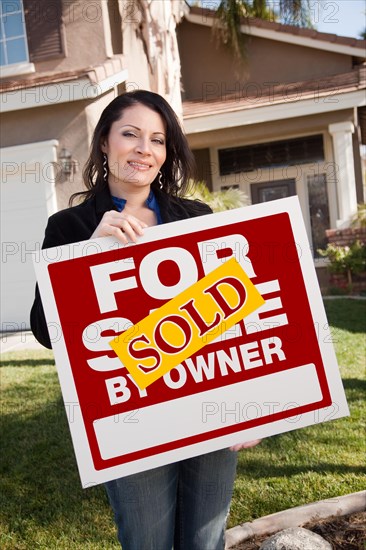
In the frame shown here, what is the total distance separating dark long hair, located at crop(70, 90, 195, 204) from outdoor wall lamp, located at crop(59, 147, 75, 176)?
659 centimetres

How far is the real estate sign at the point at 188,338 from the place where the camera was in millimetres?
1729

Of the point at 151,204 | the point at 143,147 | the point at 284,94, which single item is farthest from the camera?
the point at 284,94

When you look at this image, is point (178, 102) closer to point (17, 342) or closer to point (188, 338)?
point (17, 342)

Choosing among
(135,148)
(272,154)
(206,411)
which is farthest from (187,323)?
(272,154)

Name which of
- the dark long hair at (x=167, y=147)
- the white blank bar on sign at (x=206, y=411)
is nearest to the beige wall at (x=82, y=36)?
the dark long hair at (x=167, y=147)

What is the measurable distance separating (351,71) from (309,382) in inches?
457

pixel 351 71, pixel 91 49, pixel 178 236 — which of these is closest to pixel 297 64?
pixel 351 71

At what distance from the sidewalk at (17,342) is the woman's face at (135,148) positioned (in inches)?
231

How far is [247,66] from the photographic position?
507 inches

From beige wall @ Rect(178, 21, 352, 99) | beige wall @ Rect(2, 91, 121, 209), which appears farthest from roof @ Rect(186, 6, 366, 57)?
beige wall @ Rect(2, 91, 121, 209)

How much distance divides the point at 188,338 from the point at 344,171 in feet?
34.5

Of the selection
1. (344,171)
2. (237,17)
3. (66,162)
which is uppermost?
(237,17)

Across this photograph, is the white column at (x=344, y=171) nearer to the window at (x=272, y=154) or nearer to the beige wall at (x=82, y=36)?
the window at (x=272, y=154)

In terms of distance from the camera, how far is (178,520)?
1.89 m
